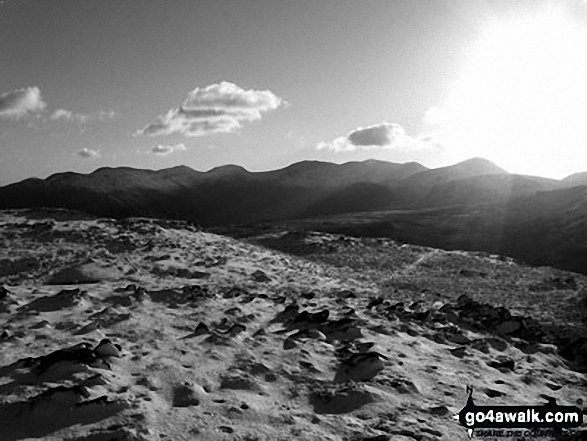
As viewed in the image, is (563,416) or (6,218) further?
(6,218)

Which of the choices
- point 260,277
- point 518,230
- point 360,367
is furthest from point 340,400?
point 518,230

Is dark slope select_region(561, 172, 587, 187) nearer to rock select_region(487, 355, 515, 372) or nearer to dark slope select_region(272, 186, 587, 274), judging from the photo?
dark slope select_region(272, 186, 587, 274)

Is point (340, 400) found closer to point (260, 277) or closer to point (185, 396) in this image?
point (185, 396)

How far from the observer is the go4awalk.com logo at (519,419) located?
8.97 metres

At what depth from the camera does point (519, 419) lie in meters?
9.52

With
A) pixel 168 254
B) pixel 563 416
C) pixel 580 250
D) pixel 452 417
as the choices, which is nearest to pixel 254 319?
pixel 452 417

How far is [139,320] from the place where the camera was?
42.7 ft

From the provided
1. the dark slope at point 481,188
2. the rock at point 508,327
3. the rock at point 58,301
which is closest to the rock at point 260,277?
the rock at point 58,301

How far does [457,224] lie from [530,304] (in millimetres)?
67154

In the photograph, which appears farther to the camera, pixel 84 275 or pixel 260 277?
pixel 260 277

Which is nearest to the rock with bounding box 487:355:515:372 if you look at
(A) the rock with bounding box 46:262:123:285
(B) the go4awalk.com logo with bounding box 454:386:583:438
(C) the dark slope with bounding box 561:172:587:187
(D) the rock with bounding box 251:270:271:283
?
(B) the go4awalk.com logo with bounding box 454:386:583:438

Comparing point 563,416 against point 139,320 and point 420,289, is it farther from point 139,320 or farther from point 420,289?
point 420,289

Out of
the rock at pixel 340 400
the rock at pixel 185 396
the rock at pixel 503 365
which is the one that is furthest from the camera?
the rock at pixel 503 365

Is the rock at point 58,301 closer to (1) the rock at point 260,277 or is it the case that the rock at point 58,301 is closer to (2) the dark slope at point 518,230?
(1) the rock at point 260,277
